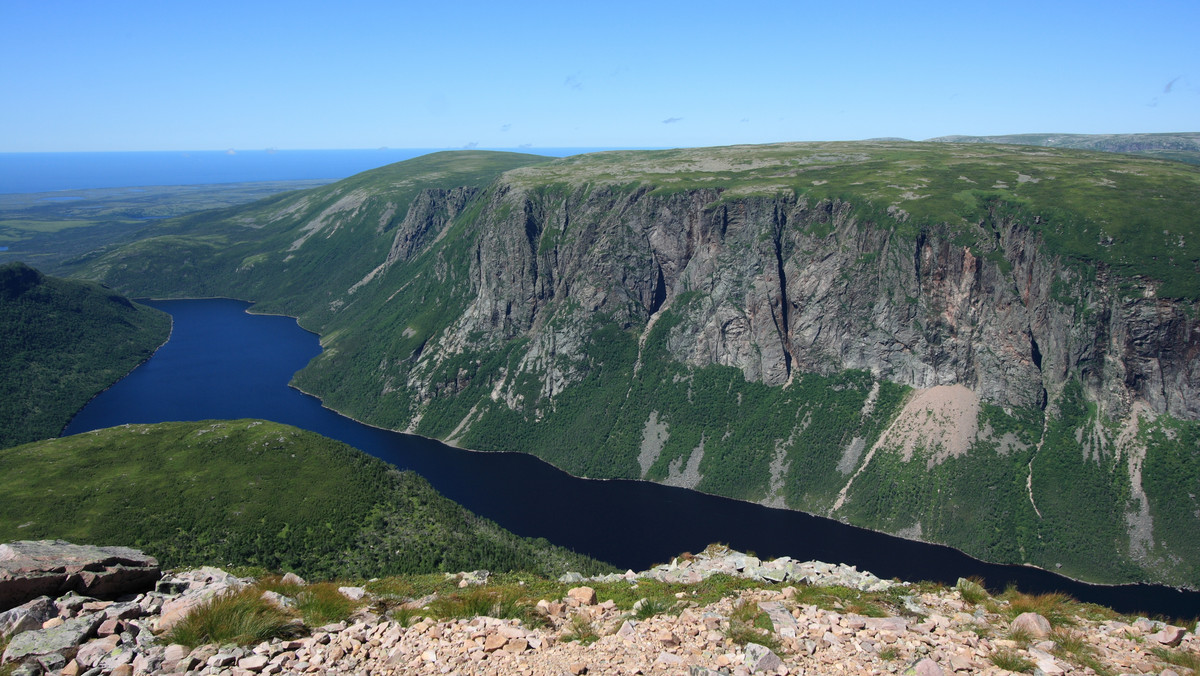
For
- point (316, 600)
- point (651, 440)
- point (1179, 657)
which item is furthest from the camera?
point (651, 440)

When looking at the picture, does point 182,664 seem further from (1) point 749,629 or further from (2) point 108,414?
(2) point 108,414

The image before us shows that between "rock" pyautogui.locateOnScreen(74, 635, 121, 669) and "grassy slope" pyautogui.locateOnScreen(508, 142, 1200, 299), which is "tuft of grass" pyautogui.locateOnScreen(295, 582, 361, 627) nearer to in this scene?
"rock" pyautogui.locateOnScreen(74, 635, 121, 669)

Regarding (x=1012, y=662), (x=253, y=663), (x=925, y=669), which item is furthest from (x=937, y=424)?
(x=253, y=663)

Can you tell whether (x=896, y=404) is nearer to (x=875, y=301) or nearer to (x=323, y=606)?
(x=875, y=301)

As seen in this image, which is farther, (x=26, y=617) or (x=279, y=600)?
(x=279, y=600)

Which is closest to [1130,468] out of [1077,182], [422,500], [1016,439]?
[1016,439]

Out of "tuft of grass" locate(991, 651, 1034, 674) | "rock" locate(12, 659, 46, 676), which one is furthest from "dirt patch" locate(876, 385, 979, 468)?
"rock" locate(12, 659, 46, 676)
